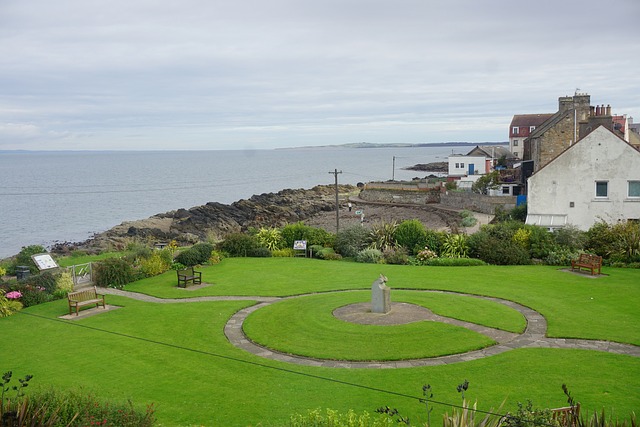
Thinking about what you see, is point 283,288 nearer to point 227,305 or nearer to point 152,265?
point 227,305

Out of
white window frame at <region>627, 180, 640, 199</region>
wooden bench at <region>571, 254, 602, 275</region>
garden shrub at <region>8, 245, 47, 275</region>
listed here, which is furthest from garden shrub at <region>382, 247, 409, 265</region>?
garden shrub at <region>8, 245, 47, 275</region>

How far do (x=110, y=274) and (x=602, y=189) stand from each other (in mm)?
29578

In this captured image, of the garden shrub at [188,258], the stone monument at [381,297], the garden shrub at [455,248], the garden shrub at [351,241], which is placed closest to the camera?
the stone monument at [381,297]

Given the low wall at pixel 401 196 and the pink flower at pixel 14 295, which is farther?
the low wall at pixel 401 196

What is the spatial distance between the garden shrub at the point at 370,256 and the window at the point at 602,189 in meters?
15.1

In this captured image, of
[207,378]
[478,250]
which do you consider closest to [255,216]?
[478,250]

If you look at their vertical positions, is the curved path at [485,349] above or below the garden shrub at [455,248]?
below

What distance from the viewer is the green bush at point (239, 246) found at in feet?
111

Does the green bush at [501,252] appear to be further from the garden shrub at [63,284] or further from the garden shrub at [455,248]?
the garden shrub at [63,284]

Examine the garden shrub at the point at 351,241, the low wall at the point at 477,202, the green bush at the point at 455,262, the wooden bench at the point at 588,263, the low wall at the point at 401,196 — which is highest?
the low wall at the point at 401,196

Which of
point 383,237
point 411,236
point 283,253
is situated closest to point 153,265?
point 283,253

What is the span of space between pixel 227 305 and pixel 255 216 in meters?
52.8

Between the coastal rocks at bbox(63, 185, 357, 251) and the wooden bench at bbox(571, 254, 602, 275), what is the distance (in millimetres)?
34859

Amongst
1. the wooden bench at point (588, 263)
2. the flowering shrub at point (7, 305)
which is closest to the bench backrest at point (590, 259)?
the wooden bench at point (588, 263)
